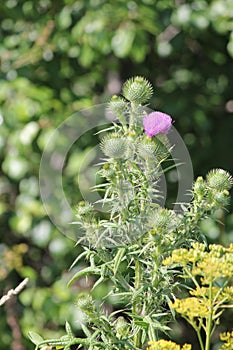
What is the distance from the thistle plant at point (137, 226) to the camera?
1.12 m

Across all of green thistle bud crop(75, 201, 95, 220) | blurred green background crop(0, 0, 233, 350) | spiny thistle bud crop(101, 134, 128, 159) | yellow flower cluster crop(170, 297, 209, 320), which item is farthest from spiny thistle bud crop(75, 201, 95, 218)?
blurred green background crop(0, 0, 233, 350)

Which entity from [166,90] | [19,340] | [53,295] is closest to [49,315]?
[53,295]

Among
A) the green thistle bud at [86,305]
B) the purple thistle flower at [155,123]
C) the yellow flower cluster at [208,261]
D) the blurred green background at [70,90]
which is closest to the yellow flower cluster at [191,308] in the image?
the yellow flower cluster at [208,261]

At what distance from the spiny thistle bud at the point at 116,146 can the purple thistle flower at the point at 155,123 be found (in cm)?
4

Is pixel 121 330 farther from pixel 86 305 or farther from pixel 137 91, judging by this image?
pixel 137 91

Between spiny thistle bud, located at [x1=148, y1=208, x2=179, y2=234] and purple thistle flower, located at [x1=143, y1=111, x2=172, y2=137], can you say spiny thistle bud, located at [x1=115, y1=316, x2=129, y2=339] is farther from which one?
purple thistle flower, located at [x1=143, y1=111, x2=172, y2=137]

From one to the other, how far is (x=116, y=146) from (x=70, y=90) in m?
2.02

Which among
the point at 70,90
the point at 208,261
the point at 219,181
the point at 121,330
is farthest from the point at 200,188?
the point at 70,90

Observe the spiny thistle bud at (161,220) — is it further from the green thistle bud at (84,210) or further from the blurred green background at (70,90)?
the blurred green background at (70,90)

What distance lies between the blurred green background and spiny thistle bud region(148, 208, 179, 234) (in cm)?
160

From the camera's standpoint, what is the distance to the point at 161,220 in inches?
Result: 43.0

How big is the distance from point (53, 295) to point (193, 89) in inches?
44.4

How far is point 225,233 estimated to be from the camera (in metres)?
2.81

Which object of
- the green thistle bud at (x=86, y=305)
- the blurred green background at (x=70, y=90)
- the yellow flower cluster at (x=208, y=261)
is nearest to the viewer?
the yellow flower cluster at (x=208, y=261)
